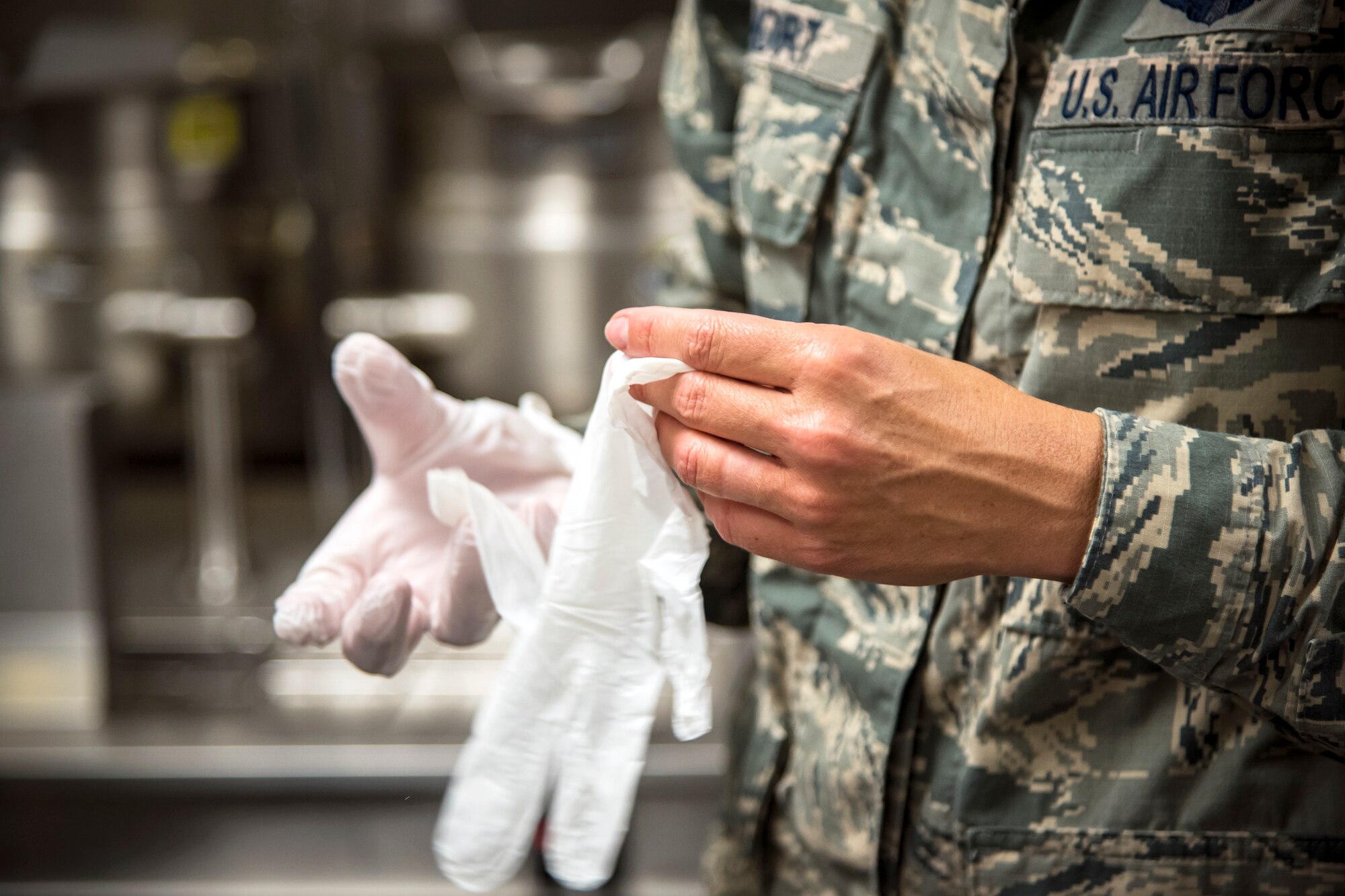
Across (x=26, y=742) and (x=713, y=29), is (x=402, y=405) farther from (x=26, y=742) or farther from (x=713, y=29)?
(x=26, y=742)

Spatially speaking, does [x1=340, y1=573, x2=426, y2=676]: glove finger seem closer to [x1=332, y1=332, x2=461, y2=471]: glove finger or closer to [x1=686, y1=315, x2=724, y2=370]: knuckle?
[x1=332, y1=332, x2=461, y2=471]: glove finger

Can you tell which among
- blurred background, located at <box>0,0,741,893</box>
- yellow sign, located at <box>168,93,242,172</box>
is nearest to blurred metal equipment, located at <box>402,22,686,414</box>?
blurred background, located at <box>0,0,741,893</box>

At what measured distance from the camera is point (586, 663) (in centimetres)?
69

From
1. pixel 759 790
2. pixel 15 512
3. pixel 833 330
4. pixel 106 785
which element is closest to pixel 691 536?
pixel 833 330

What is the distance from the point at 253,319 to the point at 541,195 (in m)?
0.69

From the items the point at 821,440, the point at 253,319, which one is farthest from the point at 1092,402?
the point at 253,319

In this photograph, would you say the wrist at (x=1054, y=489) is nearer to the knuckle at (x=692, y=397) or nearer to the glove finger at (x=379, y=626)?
the knuckle at (x=692, y=397)

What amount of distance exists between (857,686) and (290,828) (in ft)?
4.51

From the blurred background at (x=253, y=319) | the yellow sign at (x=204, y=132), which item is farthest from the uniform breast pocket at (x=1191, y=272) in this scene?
the yellow sign at (x=204, y=132)

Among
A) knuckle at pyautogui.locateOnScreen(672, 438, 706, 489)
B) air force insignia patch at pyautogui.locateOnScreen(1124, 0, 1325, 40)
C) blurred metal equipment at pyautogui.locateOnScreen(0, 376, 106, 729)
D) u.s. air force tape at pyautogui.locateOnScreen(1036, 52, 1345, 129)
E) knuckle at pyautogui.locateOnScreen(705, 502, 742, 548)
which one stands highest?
air force insignia patch at pyautogui.locateOnScreen(1124, 0, 1325, 40)

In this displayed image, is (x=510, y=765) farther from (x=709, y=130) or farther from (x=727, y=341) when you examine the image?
(x=709, y=130)

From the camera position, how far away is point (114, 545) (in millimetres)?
1949

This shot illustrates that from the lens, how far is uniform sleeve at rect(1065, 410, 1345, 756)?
0.55 m

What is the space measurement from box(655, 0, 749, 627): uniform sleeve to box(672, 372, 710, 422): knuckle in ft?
1.05
